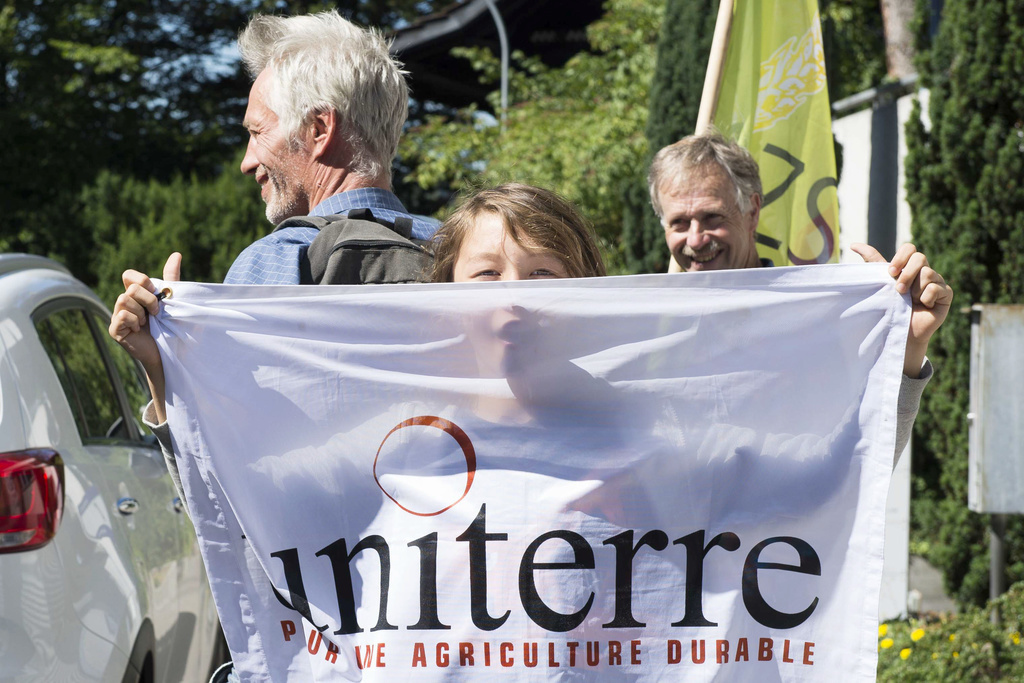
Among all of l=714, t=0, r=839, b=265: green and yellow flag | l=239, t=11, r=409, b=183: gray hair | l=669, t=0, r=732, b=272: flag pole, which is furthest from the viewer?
l=714, t=0, r=839, b=265: green and yellow flag

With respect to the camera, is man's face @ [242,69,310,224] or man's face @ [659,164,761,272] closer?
man's face @ [242,69,310,224]

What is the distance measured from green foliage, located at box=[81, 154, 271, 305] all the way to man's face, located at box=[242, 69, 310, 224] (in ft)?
38.9

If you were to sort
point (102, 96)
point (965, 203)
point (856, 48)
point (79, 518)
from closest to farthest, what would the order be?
point (79, 518), point (965, 203), point (856, 48), point (102, 96)

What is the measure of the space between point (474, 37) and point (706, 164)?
1220 cm

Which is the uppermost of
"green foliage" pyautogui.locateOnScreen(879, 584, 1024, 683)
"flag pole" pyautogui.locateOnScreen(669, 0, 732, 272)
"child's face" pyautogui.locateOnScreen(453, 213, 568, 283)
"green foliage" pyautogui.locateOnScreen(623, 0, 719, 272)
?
"green foliage" pyautogui.locateOnScreen(623, 0, 719, 272)

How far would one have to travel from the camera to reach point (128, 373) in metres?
4.45

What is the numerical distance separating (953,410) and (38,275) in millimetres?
4662

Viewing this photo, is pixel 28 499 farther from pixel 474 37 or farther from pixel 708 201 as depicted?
pixel 474 37

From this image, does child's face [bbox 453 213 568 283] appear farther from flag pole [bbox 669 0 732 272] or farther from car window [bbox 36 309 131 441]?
flag pole [bbox 669 0 732 272]

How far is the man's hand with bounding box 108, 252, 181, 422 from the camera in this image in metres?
2.10

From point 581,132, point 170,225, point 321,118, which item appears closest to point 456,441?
point 321,118

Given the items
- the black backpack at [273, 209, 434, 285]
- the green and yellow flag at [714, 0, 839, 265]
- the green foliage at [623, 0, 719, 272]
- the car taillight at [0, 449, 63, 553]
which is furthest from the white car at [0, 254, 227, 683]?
the green foliage at [623, 0, 719, 272]

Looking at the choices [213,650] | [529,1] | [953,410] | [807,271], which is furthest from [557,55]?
[807,271]

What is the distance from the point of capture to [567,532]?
2039mm
